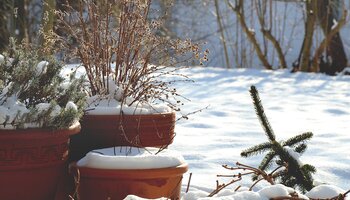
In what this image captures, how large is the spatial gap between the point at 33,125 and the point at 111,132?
0.49 meters

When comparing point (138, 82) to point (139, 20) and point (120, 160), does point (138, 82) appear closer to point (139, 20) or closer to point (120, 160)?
point (139, 20)

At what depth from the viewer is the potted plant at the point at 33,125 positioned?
94.7 inches

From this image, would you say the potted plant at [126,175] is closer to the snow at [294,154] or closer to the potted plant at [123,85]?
the potted plant at [123,85]

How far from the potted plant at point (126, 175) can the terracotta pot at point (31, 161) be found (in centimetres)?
12

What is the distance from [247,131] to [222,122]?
532mm

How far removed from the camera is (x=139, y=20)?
314 cm

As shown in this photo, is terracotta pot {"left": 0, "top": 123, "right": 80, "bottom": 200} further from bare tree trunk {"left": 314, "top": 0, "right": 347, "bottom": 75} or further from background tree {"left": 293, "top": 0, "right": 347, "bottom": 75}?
bare tree trunk {"left": 314, "top": 0, "right": 347, "bottom": 75}

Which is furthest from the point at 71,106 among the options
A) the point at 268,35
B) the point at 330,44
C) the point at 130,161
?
the point at 330,44

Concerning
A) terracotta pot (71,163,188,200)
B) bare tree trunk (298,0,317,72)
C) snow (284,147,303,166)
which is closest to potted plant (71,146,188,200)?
terracotta pot (71,163,188,200)

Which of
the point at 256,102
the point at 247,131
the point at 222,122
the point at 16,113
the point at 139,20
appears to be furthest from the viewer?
the point at 222,122

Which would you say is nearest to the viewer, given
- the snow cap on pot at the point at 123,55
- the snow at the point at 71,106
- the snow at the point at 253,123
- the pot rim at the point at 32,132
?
the pot rim at the point at 32,132

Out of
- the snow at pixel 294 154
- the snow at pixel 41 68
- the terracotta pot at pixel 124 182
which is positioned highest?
the snow at pixel 41 68

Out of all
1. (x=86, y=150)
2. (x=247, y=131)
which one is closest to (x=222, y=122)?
(x=247, y=131)

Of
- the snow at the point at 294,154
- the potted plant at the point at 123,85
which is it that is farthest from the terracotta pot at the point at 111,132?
the snow at the point at 294,154
